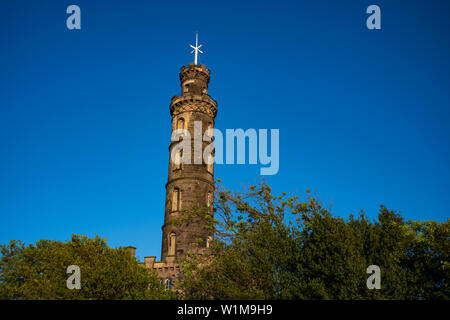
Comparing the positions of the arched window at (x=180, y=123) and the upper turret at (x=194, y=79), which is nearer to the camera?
the arched window at (x=180, y=123)

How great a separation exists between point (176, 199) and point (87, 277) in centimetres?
1871

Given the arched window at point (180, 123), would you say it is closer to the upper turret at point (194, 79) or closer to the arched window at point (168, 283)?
the upper turret at point (194, 79)

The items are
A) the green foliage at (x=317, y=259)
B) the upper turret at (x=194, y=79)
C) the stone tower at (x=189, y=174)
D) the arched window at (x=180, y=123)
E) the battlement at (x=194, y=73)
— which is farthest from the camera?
the battlement at (x=194, y=73)

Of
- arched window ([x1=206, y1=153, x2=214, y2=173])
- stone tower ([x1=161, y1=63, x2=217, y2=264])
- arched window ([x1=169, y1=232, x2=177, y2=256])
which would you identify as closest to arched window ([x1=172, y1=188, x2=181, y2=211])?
stone tower ([x1=161, y1=63, x2=217, y2=264])

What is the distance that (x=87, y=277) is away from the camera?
1242 inches

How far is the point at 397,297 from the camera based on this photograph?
2606 cm

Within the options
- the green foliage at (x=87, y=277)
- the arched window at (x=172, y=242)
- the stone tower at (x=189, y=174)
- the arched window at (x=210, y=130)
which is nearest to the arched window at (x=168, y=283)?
the stone tower at (x=189, y=174)

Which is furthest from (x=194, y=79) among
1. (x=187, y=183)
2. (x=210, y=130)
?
(x=187, y=183)

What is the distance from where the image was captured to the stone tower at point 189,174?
46.4 meters

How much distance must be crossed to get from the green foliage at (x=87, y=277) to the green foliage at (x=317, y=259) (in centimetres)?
494

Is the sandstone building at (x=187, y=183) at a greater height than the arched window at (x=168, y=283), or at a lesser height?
greater

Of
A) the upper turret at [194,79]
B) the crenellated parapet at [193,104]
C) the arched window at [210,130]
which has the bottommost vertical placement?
the arched window at [210,130]
